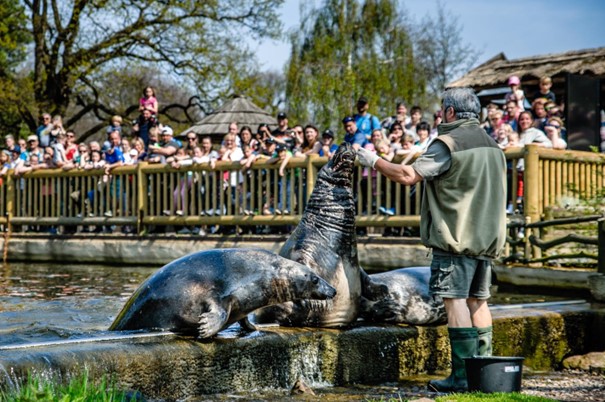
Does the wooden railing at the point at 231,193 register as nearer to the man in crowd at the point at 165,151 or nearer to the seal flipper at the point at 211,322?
the man in crowd at the point at 165,151

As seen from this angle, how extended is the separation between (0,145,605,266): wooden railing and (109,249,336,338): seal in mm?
7016

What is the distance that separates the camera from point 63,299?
10859mm

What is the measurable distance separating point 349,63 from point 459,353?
140 ft

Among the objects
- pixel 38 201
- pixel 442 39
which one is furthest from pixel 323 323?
pixel 442 39

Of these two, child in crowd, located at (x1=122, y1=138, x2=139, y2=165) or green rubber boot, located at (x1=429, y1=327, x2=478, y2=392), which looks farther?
child in crowd, located at (x1=122, y1=138, x2=139, y2=165)

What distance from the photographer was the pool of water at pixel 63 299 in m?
7.06

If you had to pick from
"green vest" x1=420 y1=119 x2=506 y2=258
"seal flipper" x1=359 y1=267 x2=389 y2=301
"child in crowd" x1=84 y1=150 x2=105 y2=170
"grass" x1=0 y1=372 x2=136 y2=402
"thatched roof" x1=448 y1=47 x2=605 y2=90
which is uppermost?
"thatched roof" x1=448 y1=47 x2=605 y2=90

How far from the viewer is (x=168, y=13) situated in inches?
1305

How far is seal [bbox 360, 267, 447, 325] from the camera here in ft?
24.0

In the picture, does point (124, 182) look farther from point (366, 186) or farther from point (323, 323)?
point (323, 323)

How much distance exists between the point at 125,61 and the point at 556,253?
24.1 meters

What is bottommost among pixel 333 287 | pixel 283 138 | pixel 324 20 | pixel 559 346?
pixel 559 346

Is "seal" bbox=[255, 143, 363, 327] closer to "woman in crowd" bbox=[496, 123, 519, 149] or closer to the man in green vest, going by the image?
the man in green vest

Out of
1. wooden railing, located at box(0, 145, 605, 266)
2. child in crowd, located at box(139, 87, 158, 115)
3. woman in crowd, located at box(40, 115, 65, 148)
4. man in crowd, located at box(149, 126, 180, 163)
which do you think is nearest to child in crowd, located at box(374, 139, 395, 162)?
wooden railing, located at box(0, 145, 605, 266)
